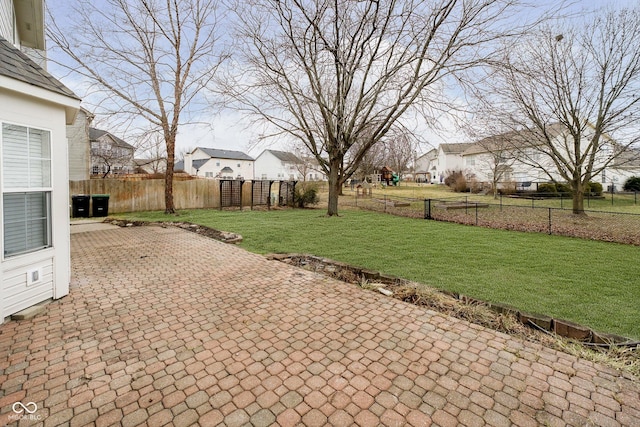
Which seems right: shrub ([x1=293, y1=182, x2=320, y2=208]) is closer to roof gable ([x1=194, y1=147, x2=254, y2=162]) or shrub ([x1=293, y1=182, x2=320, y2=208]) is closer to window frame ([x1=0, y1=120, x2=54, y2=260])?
window frame ([x1=0, y1=120, x2=54, y2=260])

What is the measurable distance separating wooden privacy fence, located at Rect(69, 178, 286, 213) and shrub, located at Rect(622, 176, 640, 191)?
97.7ft

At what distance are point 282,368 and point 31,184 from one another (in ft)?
12.4

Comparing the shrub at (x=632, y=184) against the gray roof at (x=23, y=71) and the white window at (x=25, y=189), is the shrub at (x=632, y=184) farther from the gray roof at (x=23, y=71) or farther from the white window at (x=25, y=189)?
the white window at (x=25, y=189)

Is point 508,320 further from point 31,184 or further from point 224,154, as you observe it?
point 224,154

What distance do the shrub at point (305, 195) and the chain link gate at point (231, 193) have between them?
3306 mm

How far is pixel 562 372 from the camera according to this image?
8.99 ft

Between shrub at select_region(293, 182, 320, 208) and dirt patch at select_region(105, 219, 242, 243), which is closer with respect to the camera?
dirt patch at select_region(105, 219, 242, 243)

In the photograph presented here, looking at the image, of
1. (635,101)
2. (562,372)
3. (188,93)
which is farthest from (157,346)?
(635,101)

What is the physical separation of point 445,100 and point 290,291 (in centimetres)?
911

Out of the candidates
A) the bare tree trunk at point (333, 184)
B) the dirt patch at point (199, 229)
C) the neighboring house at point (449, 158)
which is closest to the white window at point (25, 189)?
the dirt patch at point (199, 229)

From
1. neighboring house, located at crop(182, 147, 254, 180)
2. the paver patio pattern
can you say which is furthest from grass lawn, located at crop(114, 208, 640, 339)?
neighboring house, located at crop(182, 147, 254, 180)

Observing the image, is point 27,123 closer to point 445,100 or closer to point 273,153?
point 445,100

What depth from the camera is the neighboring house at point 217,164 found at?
4941 cm

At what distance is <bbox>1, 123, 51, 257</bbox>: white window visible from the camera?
11.3 feet
